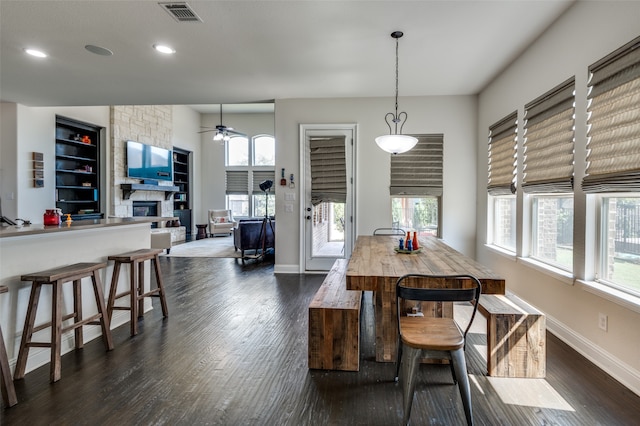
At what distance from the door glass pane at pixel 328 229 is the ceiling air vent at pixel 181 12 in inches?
122

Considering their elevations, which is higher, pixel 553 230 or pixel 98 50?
pixel 98 50

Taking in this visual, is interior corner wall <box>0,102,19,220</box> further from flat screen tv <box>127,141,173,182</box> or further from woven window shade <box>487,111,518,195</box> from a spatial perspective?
woven window shade <box>487,111,518,195</box>

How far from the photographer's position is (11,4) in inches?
102

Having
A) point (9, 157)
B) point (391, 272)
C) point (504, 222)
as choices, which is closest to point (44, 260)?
point (391, 272)

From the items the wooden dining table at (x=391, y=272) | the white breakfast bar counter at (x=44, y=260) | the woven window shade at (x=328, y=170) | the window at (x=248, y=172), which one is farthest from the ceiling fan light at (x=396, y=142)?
the window at (x=248, y=172)

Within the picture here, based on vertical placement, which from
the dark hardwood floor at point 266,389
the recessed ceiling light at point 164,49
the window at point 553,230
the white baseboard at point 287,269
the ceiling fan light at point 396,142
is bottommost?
the dark hardwood floor at point 266,389

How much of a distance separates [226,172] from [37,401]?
9.25 metres

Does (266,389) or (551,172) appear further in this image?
(551,172)

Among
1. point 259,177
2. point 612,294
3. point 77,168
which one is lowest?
point 612,294

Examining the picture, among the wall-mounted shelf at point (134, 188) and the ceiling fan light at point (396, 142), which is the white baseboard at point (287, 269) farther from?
the wall-mounted shelf at point (134, 188)

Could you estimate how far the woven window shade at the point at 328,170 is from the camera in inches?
204

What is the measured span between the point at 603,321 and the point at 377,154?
3392 mm

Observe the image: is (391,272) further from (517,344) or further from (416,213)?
(416,213)

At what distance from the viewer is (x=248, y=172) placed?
422 inches
